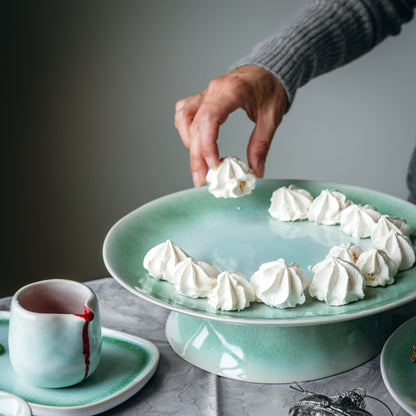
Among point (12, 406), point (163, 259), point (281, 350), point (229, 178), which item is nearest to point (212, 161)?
point (229, 178)

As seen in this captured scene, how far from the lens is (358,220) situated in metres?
0.87

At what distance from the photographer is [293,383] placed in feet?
2.39

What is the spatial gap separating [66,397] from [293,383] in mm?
270

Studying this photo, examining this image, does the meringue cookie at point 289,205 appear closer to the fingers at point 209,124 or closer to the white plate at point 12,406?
the fingers at point 209,124

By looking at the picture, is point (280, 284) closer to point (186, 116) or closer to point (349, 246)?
point (349, 246)

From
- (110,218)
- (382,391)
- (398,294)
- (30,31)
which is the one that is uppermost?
(30,31)

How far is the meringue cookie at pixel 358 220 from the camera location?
2.86 feet

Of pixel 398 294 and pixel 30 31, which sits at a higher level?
pixel 30 31

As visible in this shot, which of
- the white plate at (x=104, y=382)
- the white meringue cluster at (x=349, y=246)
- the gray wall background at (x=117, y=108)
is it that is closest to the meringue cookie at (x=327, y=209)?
the white meringue cluster at (x=349, y=246)

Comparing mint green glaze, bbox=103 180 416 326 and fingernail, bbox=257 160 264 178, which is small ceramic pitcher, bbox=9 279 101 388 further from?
fingernail, bbox=257 160 264 178

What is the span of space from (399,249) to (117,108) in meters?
1.38

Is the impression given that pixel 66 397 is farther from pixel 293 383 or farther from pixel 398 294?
pixel 398 294

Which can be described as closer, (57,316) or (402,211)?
(57,316)

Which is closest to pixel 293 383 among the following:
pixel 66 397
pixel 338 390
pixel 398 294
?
pixel 338 390
